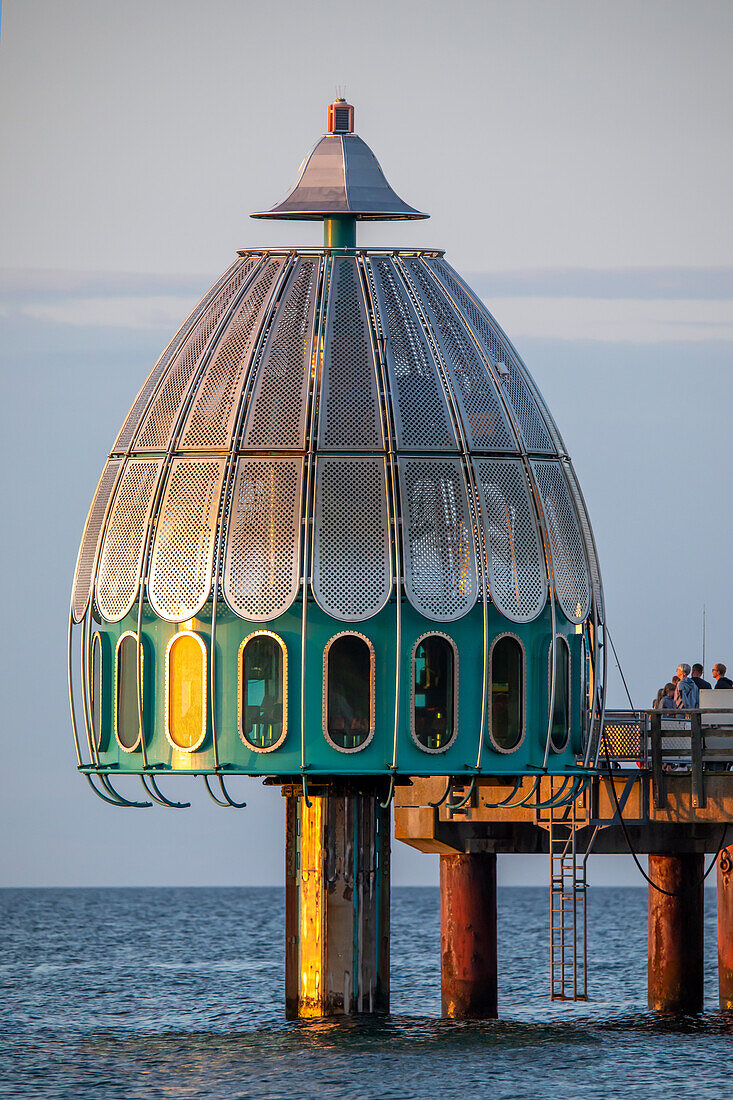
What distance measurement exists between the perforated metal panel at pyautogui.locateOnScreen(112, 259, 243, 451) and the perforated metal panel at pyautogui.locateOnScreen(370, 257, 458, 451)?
2.86 m

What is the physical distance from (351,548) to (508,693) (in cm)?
345

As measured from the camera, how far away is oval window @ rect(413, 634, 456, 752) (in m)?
40.0

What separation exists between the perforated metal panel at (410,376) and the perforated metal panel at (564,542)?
77.3 inches

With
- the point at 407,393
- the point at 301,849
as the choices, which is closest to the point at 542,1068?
the point at 301,849

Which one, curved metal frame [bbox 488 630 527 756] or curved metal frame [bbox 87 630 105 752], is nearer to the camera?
curved metal frame [bbox 488 630 527 756]

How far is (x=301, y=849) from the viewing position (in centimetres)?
4169

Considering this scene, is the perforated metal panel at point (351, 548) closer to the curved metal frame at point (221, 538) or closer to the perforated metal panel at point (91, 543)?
the curved metal frame at point (221, 538)

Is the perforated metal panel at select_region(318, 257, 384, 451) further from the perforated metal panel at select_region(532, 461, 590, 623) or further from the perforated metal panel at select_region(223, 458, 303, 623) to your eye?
the perforated metal panel at select_region(532, 461, 590, 623)

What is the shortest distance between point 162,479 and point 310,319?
3.56m

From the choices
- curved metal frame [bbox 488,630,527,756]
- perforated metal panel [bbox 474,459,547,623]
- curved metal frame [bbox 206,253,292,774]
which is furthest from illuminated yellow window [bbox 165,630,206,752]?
perforated metal panel [bbox 474,459,547,623]

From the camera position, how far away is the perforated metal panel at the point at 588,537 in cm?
4269

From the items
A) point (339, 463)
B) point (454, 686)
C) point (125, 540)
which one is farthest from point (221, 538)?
point (454, 686)

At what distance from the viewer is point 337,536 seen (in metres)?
39.9

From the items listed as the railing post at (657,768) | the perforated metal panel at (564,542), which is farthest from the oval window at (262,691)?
the railing post at (657,768)
